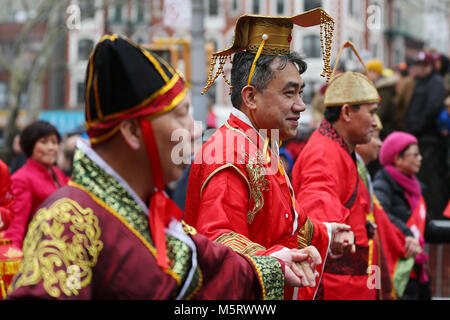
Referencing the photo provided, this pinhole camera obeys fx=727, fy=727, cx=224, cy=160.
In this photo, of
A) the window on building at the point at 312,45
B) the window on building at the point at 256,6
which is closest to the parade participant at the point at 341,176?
the window on building at the point at 312,45

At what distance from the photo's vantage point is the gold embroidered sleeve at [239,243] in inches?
113

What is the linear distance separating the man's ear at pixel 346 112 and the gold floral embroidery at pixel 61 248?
326cm

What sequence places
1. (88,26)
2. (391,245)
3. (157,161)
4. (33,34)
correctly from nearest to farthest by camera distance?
1. (157,161)
2. (391,245)
3. (88,26)
4. (33,34)

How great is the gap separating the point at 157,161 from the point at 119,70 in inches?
12.0

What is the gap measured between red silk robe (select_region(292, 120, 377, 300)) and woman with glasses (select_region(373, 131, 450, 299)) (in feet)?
5.89

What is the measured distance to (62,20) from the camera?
28.2m

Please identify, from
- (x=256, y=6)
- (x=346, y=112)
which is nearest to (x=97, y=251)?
(x=346, y=112)

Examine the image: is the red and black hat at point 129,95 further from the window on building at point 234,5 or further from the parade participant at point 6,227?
the window on building at point 234,5

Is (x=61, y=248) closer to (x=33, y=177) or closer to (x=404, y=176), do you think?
(x=33, y=177)

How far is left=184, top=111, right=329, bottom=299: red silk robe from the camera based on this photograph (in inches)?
123

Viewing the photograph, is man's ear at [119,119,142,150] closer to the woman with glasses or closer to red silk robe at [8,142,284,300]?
red silk robe at [8,142,284,300]
